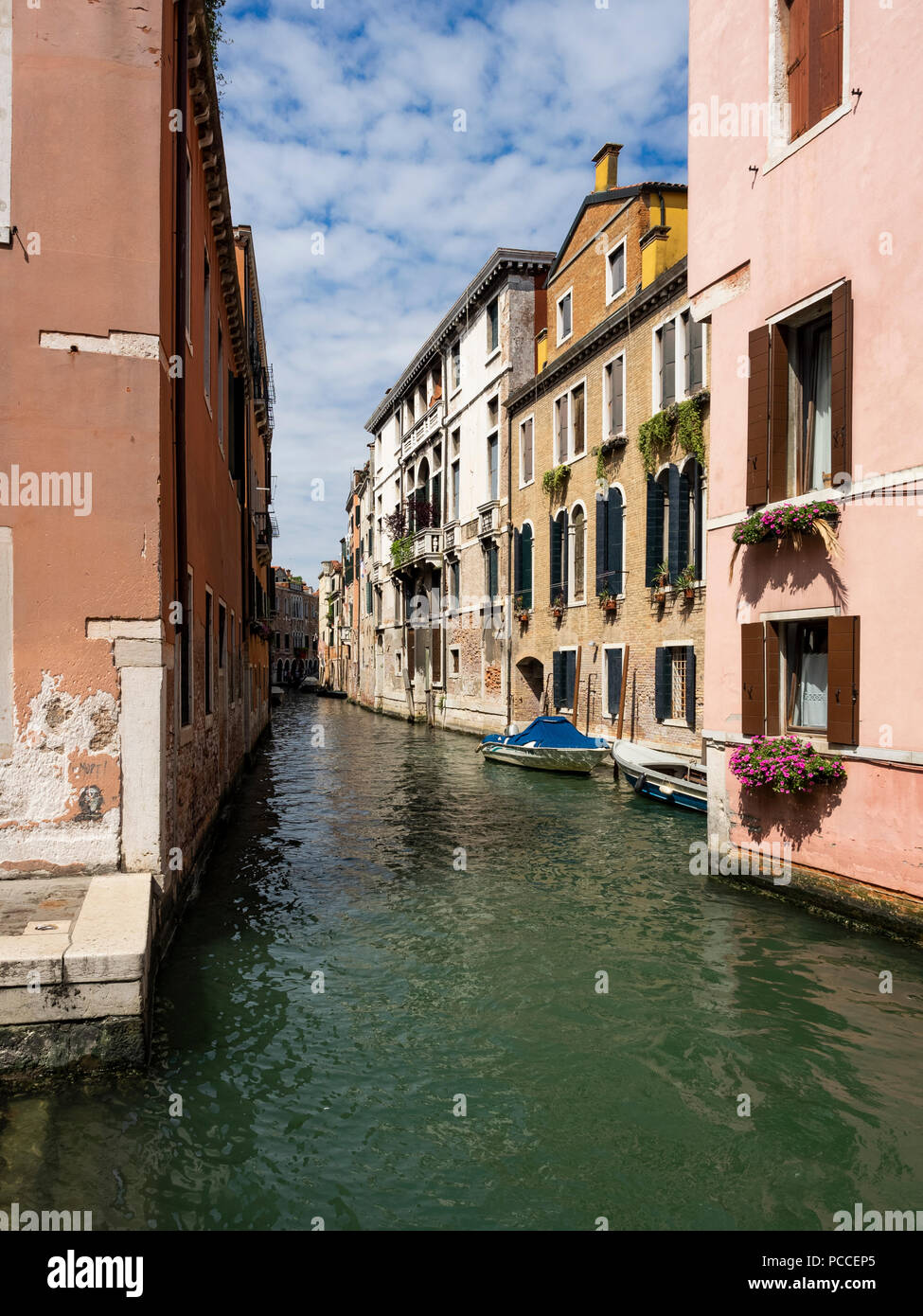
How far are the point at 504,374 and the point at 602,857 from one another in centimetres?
1625

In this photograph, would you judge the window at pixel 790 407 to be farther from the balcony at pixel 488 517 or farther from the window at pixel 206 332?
the balcony at pixel 488 517

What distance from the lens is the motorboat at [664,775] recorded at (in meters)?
12.3

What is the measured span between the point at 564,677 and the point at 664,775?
675 centimetres


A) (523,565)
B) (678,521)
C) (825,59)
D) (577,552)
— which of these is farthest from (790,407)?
(523,565)

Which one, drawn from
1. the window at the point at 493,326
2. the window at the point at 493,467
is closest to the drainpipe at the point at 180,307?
the window at the point at 493,467

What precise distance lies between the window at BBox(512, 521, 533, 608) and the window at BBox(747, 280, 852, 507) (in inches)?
541

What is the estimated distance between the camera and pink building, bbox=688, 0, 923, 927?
631 cm

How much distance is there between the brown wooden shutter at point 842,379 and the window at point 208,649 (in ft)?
18.1

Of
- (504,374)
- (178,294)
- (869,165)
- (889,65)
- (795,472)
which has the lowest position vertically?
(795,472)

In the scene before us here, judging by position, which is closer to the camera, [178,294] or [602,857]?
[178,294]

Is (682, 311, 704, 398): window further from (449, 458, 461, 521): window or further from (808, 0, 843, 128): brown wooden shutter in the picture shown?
(449, 458, 461, 521): window

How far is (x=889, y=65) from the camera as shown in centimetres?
635
